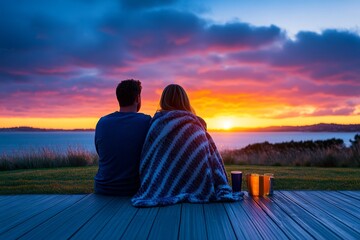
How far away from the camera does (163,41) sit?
13.1m

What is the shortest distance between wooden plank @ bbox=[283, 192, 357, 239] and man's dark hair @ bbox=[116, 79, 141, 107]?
1704 millimetres

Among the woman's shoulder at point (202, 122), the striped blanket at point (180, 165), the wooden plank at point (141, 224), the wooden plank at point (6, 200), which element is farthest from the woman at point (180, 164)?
the wooden plank at point (6, 200)

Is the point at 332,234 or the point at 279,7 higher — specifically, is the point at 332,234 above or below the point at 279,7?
below

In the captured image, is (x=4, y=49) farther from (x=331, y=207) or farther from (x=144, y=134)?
(x=331, y=207)

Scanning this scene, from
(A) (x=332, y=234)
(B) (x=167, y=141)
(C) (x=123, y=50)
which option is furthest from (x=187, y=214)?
(C) (x=123, y=50)

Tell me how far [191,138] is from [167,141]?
214mm

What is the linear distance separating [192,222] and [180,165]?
0.81m

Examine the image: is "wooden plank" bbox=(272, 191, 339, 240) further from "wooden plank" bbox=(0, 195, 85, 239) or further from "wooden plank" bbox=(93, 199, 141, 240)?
"wooden plank" bbox=(0, 195, 85, 239)

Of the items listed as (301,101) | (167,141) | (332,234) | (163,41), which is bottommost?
(332,234)

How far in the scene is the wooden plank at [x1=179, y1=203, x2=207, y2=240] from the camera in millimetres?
2297

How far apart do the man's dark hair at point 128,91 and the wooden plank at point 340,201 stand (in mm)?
1954

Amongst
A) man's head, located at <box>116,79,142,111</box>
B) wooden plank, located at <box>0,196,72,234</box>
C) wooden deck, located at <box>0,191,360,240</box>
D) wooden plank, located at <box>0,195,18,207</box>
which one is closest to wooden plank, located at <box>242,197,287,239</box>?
wooden deck, located at <box>0,191,360,240</box>

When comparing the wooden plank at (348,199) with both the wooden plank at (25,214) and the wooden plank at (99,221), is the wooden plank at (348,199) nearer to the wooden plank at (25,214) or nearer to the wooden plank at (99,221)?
the wooden plank at (99,221)

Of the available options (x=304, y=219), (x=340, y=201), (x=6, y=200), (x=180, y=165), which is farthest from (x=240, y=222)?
(x=6, y=200)
